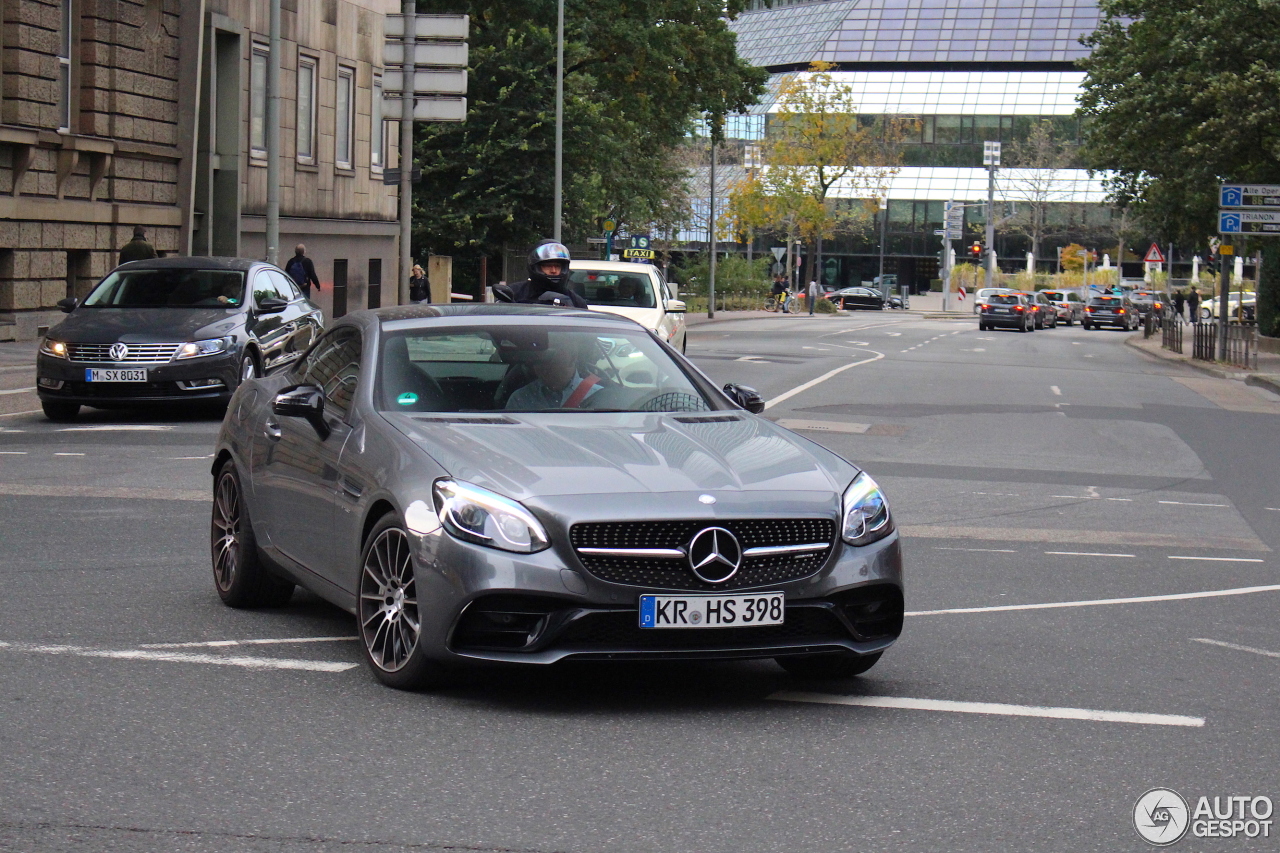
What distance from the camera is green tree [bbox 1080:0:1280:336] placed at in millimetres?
37938

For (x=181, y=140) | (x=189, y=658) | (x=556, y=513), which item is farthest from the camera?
(x=181, y=140)

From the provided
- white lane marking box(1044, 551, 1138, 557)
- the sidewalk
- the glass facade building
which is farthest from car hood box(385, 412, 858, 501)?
the glass facade building

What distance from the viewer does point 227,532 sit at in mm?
8180

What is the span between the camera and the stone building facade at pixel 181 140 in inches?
1078

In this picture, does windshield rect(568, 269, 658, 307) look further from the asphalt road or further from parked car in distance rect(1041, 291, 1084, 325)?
parked car in distance rect(1041, 291, 1084, 325)

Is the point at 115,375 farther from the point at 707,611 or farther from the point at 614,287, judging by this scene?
the point at 707,611

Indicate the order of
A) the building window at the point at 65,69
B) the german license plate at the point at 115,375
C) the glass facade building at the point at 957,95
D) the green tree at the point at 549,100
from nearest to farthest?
the german license plate at the point at 115,375
the building window at the point at 65,69
the green tree at the point at 549,100
the glass facade building at the point at 957,95

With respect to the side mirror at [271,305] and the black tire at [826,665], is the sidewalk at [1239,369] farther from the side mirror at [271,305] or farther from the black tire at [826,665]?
the black tire at [826,665]

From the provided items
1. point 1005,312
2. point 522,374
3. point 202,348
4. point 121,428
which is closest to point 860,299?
point 1005,312

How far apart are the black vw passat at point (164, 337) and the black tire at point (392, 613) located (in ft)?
36.6

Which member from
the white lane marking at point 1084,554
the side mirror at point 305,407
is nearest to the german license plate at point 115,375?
the white lane marking at point 1084,554

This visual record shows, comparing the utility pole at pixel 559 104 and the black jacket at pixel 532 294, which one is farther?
the utility pole at pixel 559 104

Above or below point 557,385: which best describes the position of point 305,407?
below

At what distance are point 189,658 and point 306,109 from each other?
108 ft
